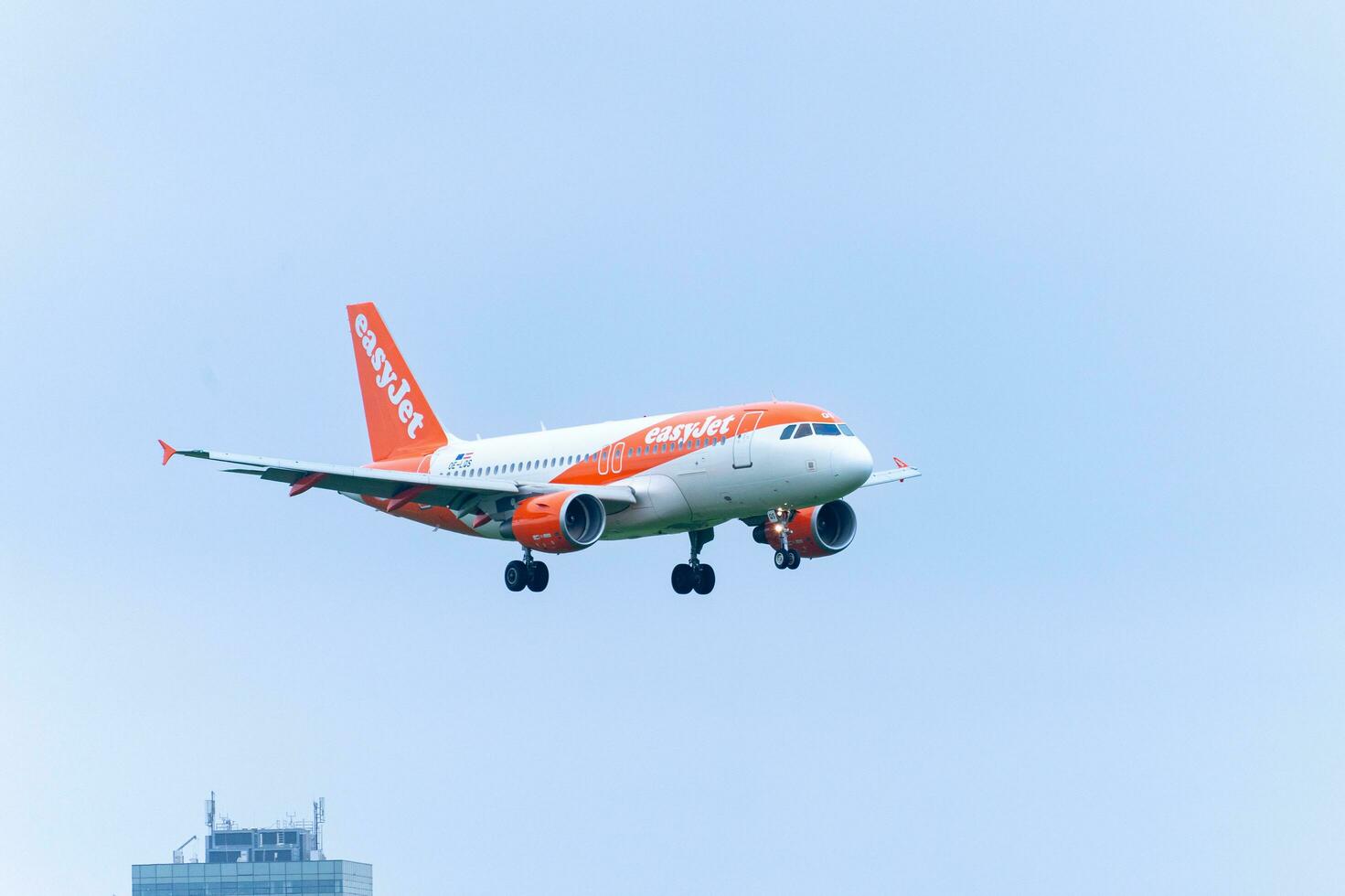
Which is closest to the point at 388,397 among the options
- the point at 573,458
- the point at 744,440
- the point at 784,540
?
the point at 573,458

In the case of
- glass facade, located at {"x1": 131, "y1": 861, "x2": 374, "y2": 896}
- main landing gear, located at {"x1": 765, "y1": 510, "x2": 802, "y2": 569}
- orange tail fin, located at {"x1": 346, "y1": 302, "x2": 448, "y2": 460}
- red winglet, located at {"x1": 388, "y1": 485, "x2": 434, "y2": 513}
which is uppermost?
glass facade, located at {"x1": 131, "y1": 861, "x2": 374, "y2": 896}

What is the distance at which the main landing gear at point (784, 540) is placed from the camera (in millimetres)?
78812

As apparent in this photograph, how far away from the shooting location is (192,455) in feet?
242

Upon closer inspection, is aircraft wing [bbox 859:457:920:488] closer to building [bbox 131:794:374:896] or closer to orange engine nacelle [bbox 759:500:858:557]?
orange engine nacelle [bbox 759:500:858:557]

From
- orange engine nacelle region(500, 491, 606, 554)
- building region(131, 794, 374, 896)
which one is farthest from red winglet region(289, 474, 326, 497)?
building region(131, 794, 374, 896)

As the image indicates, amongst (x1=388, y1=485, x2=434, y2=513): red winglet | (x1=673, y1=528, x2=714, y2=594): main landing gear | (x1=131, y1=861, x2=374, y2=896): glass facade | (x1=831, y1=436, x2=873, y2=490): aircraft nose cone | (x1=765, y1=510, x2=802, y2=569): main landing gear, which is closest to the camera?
(x1=831, y1=436, x2=873, y2=490): aircraft nose cone

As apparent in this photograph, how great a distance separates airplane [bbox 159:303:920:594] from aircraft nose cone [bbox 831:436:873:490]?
0.10ft

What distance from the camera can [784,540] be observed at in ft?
261

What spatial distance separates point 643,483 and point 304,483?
11.5 meters

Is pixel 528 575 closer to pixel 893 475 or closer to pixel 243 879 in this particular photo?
pixel 893 475

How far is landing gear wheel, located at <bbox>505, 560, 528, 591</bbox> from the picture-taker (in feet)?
266

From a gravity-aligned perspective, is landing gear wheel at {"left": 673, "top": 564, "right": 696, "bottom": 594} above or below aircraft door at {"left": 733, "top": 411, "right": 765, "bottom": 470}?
below

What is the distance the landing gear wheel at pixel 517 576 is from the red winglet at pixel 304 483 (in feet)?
23.6

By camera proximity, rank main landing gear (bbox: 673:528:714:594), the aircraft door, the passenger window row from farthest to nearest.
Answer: main landing gear (bbox: 673:528:714:594) < the passenger window row < the aircraft door
